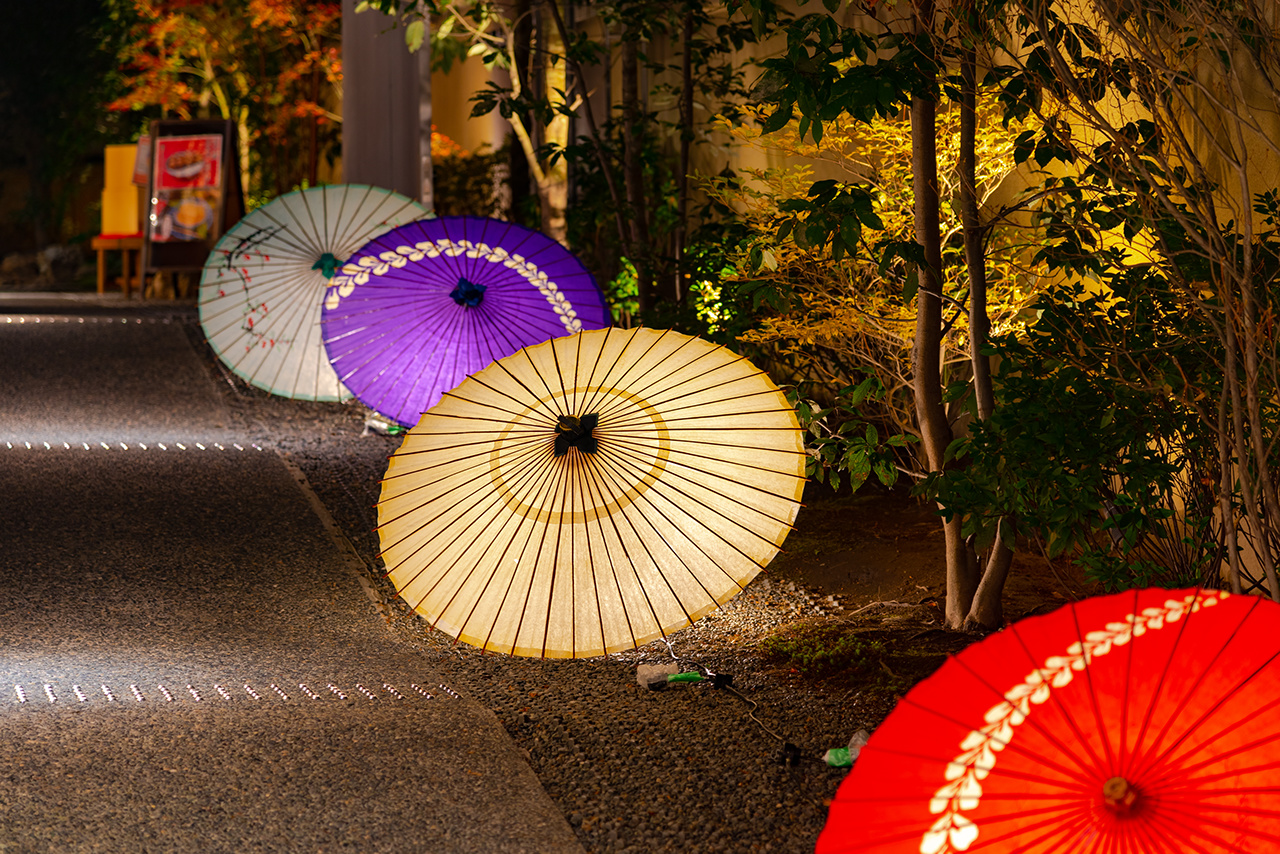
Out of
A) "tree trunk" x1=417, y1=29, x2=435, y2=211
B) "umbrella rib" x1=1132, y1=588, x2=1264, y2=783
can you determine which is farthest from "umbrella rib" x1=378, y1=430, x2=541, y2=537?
"tree trunk" x1=417, y1=29, x2=435, y2=211

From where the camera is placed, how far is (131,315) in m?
12.5

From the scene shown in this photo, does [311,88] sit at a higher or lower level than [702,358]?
higher

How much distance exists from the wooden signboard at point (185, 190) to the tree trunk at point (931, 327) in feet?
39.1

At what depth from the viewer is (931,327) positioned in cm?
405

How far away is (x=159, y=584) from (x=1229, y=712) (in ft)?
13.5

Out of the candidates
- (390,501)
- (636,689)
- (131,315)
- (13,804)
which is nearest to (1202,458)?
(636,689)

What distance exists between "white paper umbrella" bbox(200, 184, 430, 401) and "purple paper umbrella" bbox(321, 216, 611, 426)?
59.8 inches

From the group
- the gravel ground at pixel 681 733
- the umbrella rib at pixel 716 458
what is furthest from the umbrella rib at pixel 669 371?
the gravel ground at pixel 681 733

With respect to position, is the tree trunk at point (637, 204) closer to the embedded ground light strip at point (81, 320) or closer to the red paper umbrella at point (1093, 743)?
the red paper umbrella at point (1093, 743)

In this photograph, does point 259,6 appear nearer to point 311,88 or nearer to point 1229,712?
point 311,88

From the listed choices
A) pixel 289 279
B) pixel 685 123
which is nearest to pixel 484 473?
pixel 685 123

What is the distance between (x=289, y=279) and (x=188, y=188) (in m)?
7.21

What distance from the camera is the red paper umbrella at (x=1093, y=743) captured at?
73.9 inches

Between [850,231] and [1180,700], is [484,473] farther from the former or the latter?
[1180,700]
